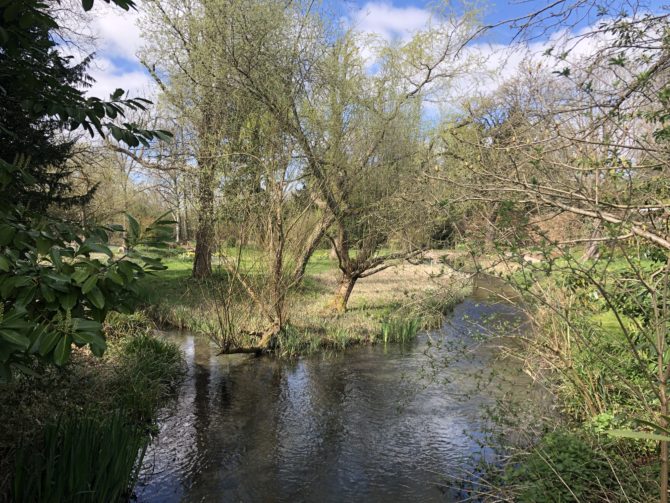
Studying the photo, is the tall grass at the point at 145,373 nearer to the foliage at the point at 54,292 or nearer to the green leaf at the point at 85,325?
the foliage at the point at 54,292

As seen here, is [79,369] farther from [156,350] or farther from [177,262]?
[177,262]

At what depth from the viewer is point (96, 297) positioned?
1596 mm

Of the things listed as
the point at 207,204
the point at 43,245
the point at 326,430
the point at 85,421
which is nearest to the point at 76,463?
the point at 85,421

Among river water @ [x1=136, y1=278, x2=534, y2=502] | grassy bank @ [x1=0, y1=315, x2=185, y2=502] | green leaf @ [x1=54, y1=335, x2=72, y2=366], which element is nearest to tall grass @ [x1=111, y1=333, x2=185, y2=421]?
grassy bank @ [x1=0, y1=315, x2=185, y2=502]

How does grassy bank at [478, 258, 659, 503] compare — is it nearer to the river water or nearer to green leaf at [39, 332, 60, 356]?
the river water

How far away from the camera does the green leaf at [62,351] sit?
4.72 feet

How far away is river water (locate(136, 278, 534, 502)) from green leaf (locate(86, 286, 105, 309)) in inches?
113

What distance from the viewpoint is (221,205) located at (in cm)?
852

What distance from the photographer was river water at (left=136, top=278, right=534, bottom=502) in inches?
185

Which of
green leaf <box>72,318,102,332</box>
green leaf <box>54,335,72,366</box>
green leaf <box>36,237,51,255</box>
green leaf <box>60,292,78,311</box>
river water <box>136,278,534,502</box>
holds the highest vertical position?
Answer: green leaf <box>36,237,51,255</box>

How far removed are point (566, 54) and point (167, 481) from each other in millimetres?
4832

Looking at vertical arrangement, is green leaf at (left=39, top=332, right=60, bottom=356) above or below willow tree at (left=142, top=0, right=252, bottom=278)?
below

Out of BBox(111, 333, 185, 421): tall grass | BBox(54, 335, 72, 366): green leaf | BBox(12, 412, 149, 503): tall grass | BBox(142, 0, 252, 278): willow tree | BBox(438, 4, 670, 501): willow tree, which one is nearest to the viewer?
BBox(54, 335, 72, 366): green leaf

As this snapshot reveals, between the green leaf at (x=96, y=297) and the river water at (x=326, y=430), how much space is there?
9.45 feet
